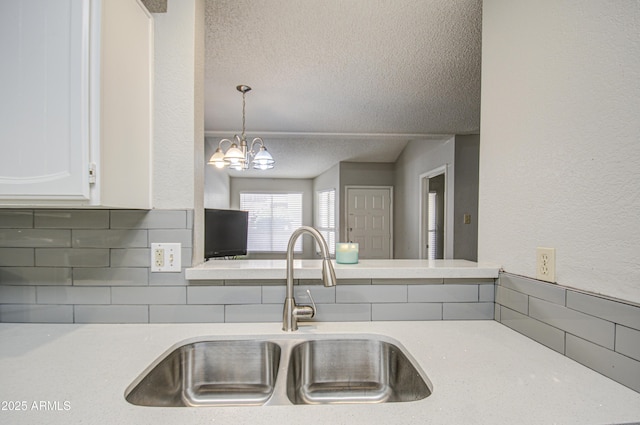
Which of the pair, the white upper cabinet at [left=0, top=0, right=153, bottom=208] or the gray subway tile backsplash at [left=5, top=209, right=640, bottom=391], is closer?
the white upper cabinet at [left=0, top=0, right=153, bottom=208]

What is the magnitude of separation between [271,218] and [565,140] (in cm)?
686

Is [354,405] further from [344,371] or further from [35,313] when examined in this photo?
[35,313]

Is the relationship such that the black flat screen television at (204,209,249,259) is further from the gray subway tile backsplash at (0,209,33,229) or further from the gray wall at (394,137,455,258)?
the gray wall at (394,137,455,258)

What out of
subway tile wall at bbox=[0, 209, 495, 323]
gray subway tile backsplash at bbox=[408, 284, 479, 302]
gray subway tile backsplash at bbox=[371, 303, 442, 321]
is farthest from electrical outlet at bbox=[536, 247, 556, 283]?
subway tile wall at bbox=[0, 209, 495, 323]

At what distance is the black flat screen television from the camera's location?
2599 millimetres

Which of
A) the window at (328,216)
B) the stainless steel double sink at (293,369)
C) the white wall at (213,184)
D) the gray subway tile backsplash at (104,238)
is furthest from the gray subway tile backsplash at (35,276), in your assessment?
the window at (328,216)

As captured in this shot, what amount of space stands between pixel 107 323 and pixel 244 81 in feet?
7.67

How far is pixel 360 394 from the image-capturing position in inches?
42.5

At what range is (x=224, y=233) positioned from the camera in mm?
2828

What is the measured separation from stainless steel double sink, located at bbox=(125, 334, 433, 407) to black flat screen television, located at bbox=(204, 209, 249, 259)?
160cm

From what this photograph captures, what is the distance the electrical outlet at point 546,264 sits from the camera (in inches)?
38.6

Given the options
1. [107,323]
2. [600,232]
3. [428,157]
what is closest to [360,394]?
[600,232]

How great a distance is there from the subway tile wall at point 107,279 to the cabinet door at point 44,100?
0.35m

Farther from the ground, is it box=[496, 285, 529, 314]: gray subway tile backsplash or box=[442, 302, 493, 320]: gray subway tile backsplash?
box=[496, 285, 529, 314]: gray subway tile backsplash
